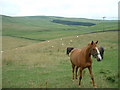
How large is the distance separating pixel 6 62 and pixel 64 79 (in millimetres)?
11689

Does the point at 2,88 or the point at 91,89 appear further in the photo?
the point at 2,88

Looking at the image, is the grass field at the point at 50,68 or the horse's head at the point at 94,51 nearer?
the horse's head at the point at 94,51

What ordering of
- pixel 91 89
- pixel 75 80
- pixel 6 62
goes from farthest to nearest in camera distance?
pixel 6 62
pixel 75 80
pixel 91 89

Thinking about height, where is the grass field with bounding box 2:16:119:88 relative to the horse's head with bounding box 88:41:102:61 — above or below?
below

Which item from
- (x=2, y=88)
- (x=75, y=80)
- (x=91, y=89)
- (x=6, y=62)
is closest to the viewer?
(x=91, y=89)

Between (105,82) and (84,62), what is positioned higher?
(84,62)

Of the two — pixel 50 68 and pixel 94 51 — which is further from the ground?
pixel 94 51

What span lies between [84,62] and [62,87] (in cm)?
164

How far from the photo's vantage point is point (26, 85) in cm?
1222

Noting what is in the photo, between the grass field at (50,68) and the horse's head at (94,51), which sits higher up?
the horse's head at (94,51)

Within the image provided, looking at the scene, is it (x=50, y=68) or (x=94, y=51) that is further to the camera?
(x=50, y=68)

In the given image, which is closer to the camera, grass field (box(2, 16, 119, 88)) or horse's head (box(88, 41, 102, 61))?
horse's head (box(88, 41, 102, 61))

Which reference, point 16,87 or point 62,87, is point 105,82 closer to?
point 62,87

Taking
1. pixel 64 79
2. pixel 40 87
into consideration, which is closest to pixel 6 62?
pixel 64 79
